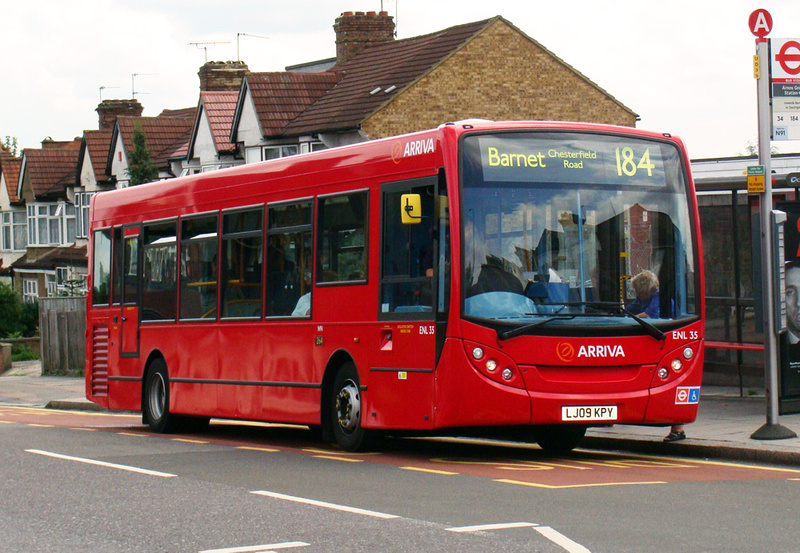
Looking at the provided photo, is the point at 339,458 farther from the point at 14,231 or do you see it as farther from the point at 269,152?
the point at 14,231

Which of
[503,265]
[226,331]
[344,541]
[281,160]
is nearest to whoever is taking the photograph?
[344,541]

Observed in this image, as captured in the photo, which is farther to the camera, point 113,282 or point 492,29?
point 492,29

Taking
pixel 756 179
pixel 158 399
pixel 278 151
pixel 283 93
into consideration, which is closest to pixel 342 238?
pixel 756 179

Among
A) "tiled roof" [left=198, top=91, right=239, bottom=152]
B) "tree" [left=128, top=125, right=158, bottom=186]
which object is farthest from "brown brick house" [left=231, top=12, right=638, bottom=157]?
"tree" [left=128, top=125, right=158, bottom=186]

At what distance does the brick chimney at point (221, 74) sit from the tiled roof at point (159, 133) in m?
2.68

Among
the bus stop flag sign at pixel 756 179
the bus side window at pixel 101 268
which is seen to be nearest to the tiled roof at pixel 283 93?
the bus side window at pixel 101 268

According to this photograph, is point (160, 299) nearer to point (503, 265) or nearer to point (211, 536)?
point (503, 265)

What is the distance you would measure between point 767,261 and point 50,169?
190ft

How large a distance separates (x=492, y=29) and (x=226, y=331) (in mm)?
25260

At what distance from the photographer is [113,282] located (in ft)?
62.5

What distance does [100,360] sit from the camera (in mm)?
19438

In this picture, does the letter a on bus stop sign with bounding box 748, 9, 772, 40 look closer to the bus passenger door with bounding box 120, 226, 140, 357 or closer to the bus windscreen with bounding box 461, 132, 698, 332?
the bus windscreen with bounding box 461, 132, 698, 332

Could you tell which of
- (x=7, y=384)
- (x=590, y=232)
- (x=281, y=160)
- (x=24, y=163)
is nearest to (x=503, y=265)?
(x=590, y=232)

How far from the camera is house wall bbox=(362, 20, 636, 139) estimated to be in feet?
124
